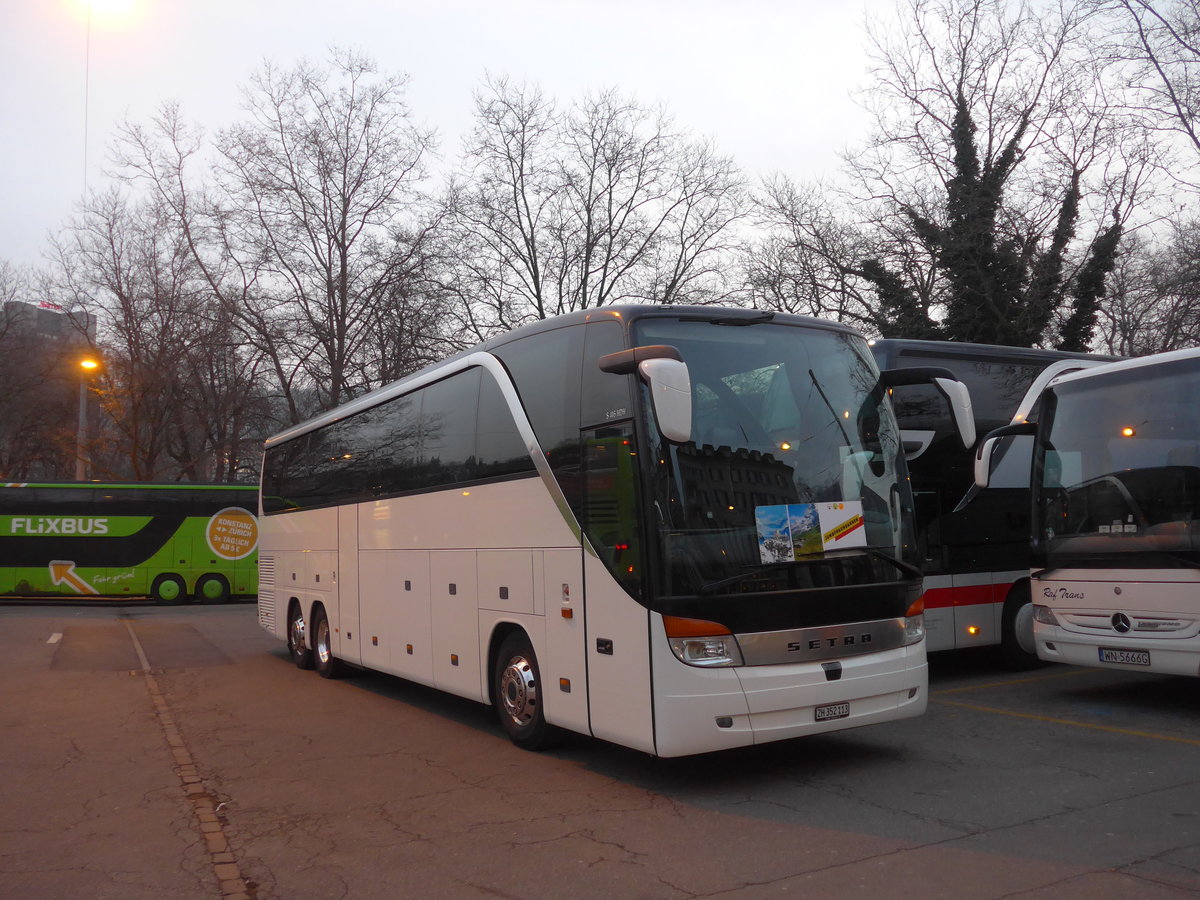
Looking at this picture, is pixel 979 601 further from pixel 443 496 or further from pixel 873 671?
pixel 443 496

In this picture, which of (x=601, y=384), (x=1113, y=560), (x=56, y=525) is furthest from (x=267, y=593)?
(x=56, y=525)

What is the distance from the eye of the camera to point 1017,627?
38.7 feet

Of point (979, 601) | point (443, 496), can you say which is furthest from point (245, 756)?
point (979, 601)

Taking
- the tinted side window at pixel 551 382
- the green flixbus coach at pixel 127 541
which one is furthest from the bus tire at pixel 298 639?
the green flixbus coach at pixel 127 541

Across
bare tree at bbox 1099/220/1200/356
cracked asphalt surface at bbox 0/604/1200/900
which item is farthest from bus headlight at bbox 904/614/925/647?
bare tree at bbox 1099/220/1200/356

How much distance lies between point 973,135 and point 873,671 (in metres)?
24.3

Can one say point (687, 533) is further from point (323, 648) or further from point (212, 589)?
point (212, 589)

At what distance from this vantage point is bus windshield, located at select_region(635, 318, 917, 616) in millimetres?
6785

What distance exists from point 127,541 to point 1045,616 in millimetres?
27849

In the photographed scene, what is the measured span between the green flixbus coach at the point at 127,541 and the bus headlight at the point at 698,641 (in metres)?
26.4

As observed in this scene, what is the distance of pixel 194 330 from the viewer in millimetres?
32375

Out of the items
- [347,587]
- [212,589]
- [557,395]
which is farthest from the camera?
[212,589]

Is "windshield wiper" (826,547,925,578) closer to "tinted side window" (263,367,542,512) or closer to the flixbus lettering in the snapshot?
A: "tinted side window" (263,367,542,512)

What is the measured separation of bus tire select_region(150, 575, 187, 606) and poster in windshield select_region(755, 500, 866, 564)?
28418 mm
